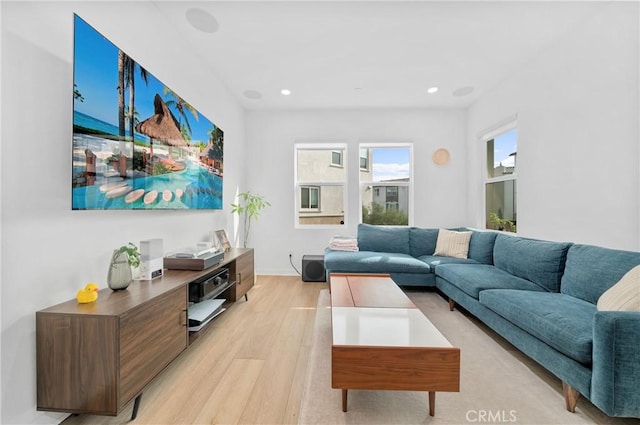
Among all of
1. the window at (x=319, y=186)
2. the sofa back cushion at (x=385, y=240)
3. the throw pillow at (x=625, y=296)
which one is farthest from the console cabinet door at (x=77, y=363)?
the window at (x=319, y=186)

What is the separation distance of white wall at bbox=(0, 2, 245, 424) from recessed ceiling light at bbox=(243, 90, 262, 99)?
7.12ft

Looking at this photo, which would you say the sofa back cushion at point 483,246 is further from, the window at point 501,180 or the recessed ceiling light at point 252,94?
the recessed ceiling light at point 252,94

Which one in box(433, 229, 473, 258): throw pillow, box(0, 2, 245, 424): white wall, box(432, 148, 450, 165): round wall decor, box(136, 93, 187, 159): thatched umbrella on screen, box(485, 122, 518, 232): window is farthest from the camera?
box(432, 148, 450, 165): round wall decor

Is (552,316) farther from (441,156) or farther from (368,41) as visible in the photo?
(441,156)

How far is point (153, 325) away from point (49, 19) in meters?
1.67

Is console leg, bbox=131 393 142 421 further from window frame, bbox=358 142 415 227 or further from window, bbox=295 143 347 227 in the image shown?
window frame, bbox=358 142 415 227

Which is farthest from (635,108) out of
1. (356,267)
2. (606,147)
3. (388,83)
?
(356,267)

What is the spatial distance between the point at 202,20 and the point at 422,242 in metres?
3.72

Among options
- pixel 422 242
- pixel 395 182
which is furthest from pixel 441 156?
pixel 422 242

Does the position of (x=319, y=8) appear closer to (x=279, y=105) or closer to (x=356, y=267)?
(x=279, y=105)

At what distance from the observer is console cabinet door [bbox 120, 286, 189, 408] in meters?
1.32

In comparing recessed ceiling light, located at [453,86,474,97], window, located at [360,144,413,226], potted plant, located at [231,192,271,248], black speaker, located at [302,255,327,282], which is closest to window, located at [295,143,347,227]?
window, located at [360,144,413,226]

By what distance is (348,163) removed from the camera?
4.64m

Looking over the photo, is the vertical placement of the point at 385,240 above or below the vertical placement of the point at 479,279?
above
